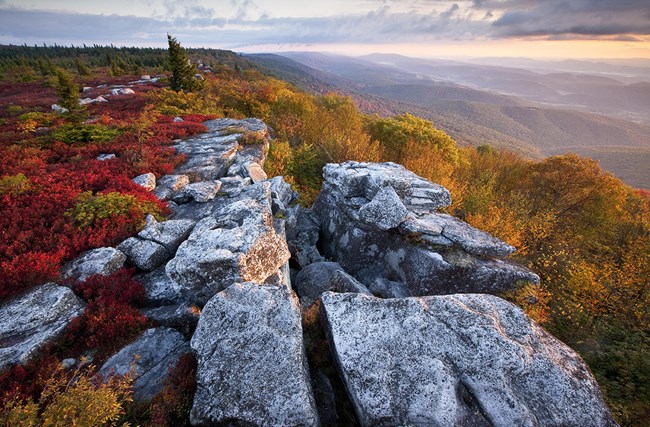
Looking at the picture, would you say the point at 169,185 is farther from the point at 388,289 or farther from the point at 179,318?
the point at 388,289

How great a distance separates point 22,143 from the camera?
19328mm

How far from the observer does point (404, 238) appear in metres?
13.2

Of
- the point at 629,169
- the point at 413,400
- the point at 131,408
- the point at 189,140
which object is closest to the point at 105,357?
the point at 131,408

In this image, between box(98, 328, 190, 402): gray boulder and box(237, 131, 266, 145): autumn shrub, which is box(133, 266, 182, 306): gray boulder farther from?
box(237, 131, 266, 145): autumn shrub

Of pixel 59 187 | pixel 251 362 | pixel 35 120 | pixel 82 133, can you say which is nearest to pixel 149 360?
pixel 251 362

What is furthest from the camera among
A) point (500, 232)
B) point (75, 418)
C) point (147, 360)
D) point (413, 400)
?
point (500, 232)

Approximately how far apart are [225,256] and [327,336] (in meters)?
3.92

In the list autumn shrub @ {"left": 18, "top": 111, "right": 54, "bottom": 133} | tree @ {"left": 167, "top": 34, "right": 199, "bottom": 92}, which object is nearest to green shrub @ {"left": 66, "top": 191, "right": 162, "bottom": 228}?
autumn shrub @ {"left": 18, "top": 111, "right": 54, "bottom": 133}

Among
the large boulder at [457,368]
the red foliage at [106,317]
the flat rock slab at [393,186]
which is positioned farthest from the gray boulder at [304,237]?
the large boulder at [457,368]

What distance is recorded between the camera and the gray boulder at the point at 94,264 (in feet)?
30.6

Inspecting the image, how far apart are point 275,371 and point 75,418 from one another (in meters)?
3.43

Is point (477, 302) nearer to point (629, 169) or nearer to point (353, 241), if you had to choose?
point (353, 241)

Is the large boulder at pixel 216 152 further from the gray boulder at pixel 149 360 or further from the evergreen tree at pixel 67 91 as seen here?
the evergreen tree at pixel 67 91

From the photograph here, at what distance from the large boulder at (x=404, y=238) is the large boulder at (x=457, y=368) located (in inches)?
168
